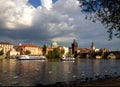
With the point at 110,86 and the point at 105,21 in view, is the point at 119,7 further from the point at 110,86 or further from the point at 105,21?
the point at 110,86

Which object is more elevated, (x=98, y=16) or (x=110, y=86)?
(x=98, y=16)

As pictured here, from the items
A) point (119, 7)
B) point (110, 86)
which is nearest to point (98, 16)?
point (119, 7)

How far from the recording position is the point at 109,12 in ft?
96.6

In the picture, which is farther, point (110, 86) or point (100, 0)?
point (100, 0)

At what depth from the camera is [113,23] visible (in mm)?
29906

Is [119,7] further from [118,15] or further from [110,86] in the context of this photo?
[110,86]

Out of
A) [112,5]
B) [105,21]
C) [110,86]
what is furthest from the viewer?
[105,21]

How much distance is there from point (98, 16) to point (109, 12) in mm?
1532

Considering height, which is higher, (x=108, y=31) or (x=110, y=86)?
(x=108, y=31)

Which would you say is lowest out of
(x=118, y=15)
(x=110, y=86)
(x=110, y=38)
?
(x=110, y=86)

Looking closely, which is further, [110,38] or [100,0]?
[110,38]

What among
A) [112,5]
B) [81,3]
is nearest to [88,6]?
[81,3]

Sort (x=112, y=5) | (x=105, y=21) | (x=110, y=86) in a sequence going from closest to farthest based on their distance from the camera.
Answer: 1. (x=110, y=86)
2. (x=112, y=5)
3. (x=105, y=21)

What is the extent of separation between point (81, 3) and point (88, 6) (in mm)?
808
